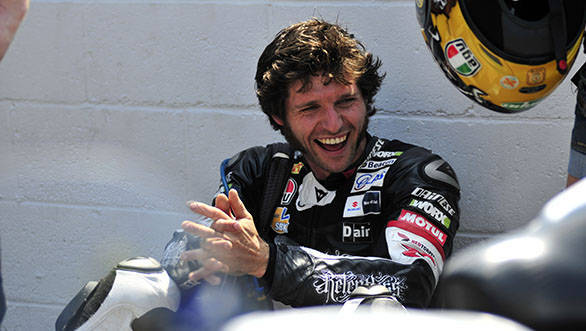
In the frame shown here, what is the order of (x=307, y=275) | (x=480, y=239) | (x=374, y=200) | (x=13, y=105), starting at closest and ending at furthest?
(x=307, y=275) < (x=374, y=200) < (x=480, y=239) < (x=13, y=105)

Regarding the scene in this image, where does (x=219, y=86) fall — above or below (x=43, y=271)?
above

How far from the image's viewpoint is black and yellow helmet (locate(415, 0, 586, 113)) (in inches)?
52.1

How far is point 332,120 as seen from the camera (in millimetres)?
1942

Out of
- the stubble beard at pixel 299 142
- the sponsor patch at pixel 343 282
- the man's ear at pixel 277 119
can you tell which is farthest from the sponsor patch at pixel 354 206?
the man's ear at pixel 277 119

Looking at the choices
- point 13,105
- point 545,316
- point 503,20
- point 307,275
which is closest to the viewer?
point 545,316

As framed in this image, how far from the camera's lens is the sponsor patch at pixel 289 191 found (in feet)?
6.51

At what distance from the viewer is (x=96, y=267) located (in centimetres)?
255

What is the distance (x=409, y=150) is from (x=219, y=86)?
0.75 metres

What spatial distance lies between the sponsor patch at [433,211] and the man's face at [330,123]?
0.28m

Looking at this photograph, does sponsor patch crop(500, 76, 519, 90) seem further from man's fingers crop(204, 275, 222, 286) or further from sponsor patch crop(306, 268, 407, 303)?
man's fingers crop(204, 275, 222, 286)

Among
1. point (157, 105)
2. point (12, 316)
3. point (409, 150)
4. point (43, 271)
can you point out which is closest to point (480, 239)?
point (409, 150)

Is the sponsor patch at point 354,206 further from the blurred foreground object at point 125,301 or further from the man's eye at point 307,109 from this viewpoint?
the blurred foreground object at point 125,301

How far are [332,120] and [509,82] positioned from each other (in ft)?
2.04

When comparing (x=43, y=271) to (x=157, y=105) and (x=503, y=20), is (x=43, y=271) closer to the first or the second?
(x=157, y=105)
